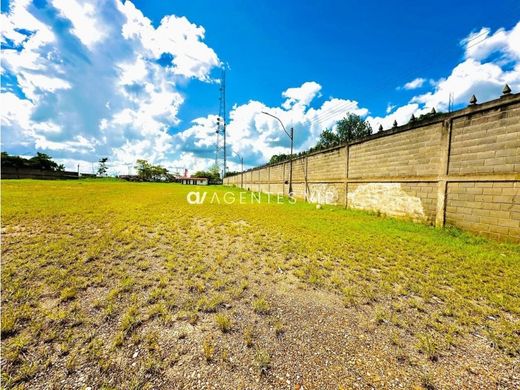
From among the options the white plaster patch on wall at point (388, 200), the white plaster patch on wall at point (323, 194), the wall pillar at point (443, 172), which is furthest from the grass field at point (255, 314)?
the white plaster patch on wall at point (323, 194)

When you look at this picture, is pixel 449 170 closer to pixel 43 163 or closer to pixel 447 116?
pixel 447 116

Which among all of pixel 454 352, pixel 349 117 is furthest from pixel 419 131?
pixel 349 117

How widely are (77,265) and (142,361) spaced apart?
107 inches

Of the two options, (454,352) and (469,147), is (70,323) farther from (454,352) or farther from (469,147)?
(469,147)

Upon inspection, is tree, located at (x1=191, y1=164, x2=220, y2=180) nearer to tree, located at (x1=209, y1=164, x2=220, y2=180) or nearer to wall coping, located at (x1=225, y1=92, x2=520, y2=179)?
tree, located at (x1=209, y1=164, x2=220, y2=180)

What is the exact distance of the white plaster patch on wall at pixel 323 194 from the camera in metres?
11.8

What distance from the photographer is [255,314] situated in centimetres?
248

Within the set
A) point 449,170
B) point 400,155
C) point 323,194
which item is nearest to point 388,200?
point 400,155

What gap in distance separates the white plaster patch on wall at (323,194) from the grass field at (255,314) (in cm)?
692

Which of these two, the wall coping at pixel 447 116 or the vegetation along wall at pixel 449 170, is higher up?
the wall coping at pixel 447 116

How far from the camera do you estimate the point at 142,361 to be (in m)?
1.79

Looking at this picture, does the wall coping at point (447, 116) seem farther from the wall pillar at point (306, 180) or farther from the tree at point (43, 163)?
the tree at point (43, 163)

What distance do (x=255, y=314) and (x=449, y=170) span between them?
282 inches

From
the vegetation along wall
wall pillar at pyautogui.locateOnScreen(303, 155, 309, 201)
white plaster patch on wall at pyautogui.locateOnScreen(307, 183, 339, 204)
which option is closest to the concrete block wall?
the vegetation along wall
